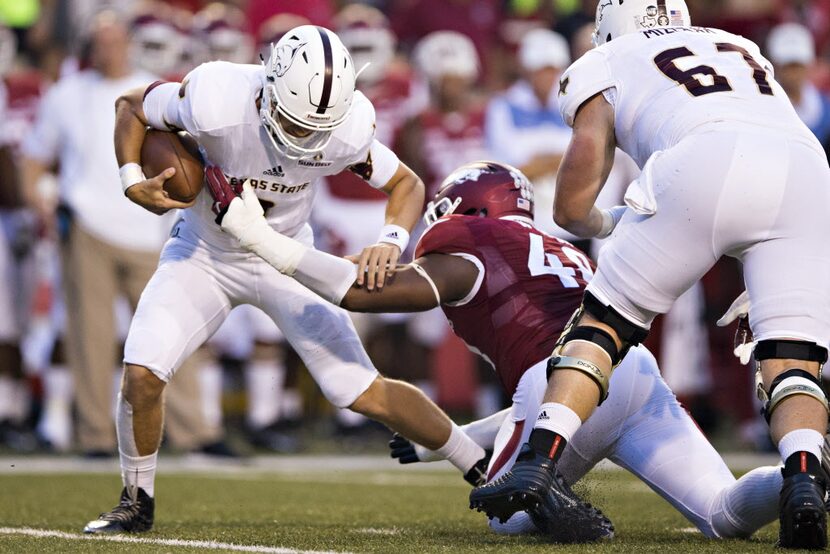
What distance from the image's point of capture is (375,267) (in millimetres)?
4359

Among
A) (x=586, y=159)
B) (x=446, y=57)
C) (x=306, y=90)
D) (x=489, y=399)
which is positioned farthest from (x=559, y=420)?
(x=446, y=57)

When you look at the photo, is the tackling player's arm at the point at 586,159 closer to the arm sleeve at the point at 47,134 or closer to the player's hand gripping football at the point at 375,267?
the player's hand gripping football at the point at 375,267

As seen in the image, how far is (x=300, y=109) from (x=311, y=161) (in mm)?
322

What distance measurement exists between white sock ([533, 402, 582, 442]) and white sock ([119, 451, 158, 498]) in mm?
1435

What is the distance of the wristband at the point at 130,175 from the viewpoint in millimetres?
4582

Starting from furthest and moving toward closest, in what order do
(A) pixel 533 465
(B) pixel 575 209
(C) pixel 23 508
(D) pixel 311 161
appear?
1. (C) pixel 23 508
2. (D) pixel 311 161
3. (B) pixel 575 209
4. (A) pixel 533 465

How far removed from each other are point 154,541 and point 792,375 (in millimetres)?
1851

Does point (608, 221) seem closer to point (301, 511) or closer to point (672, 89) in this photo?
point (672, 89)

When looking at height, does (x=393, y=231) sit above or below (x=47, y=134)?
below

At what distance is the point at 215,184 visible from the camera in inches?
176

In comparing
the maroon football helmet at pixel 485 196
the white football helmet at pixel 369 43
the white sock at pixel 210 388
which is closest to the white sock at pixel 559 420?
the maroon football helmet at pixel 485 196

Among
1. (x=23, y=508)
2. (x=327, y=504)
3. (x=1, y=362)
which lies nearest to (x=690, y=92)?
(x=327, y=504)

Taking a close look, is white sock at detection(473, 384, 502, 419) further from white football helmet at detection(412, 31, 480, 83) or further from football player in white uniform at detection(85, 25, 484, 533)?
football player in white uniform at detection(85, 25, 484, 533)

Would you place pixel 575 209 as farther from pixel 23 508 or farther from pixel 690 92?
pixel 23 508
